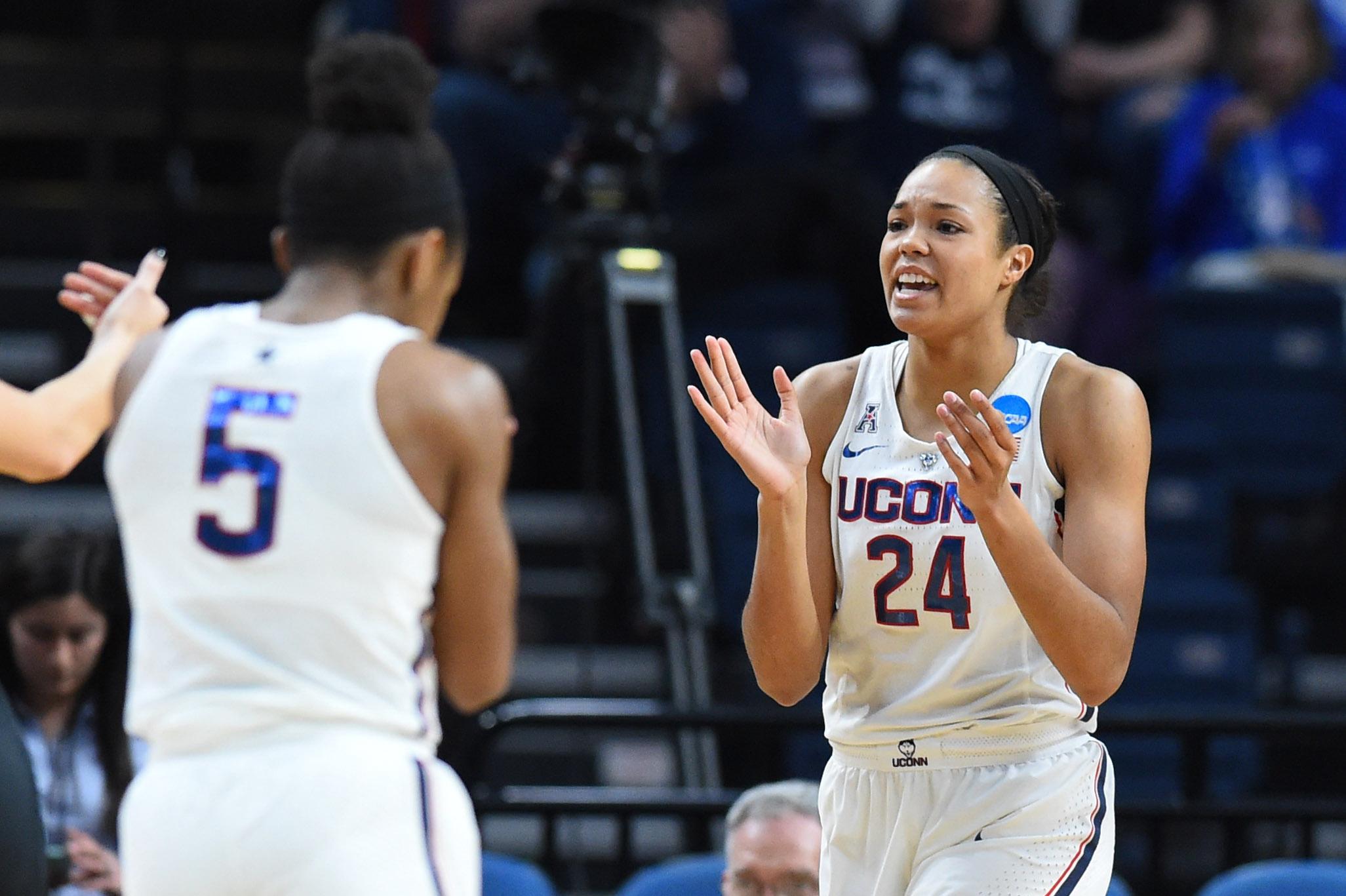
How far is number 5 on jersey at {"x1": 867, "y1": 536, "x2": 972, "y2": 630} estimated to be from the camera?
3326 millimetres

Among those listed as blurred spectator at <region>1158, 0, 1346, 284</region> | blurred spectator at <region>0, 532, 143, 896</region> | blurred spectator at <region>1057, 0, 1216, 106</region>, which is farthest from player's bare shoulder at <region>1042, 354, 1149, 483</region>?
blurred spectator at <region>1057, 0, 1216, 106</region>

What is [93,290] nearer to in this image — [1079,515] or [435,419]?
[435,419]

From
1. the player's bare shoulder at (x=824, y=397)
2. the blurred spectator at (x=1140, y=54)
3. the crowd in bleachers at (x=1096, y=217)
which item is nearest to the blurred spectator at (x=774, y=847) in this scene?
the player's bare shoulder at (x=824, y=397)

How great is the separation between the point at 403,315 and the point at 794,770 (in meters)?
3.89

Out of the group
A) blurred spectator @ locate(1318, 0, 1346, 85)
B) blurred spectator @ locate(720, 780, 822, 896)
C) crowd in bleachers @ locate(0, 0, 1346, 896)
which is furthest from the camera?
blurred spectator @ locate(1318, 0, 1346, 85)

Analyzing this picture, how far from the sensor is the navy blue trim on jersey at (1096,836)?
3260mm

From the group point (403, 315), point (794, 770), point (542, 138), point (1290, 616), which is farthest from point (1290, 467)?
point (403, 315)

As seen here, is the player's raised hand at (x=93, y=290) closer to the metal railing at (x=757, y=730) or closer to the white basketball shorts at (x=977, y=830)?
the white basketball shorts at (x=977, y=830)

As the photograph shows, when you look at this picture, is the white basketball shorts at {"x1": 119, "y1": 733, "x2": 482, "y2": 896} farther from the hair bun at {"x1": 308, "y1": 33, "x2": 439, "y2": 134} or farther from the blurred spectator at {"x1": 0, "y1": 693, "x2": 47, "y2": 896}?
the hair bun at {"x1": 308, "y1": 33, "x2": 439, "y2": 134}

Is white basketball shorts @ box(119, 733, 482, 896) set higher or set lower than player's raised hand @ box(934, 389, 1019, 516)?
lower

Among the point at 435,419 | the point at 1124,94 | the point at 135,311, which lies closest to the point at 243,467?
the point at 435,419

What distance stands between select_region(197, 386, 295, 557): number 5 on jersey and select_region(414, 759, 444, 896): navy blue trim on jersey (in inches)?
14.0

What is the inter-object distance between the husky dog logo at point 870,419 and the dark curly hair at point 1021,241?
289 millimetres

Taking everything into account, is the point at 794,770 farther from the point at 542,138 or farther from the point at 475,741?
the point at 542,138
